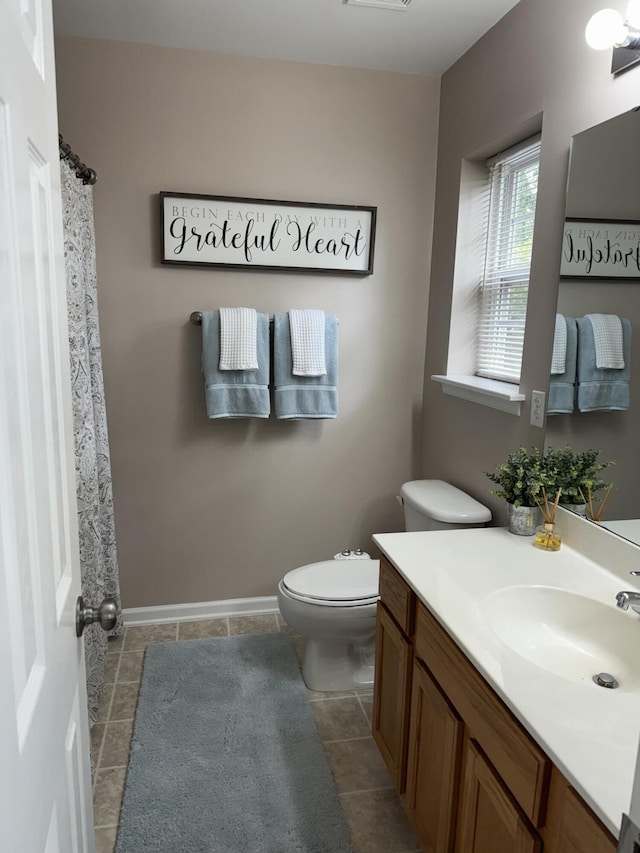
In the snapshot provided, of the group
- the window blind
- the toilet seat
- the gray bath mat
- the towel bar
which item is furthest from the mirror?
the towel bar

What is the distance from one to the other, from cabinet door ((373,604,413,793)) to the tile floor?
159 mm

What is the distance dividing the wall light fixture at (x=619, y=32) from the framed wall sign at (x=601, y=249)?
1.29 ft

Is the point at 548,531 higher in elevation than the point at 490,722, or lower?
higher

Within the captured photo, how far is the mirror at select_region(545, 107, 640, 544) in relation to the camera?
59.1 inches

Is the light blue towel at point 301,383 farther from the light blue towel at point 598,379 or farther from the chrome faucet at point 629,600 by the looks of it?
the chrome faucet at point 629,600

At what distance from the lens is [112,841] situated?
1.67 metres

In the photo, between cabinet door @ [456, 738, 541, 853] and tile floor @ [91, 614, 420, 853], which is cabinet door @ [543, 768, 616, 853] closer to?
cabinet door @ [456, 738, 541, 853]

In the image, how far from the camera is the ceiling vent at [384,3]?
2.02 metres

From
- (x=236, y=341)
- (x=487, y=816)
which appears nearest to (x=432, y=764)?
(x=487, y=816)

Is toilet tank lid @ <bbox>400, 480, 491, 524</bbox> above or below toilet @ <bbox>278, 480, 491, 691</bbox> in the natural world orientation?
above

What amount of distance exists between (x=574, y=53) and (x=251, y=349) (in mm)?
1487

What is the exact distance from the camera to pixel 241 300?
2.63 meters

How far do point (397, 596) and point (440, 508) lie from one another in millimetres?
647

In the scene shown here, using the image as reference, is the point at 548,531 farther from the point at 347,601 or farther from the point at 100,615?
the point at 100,615
